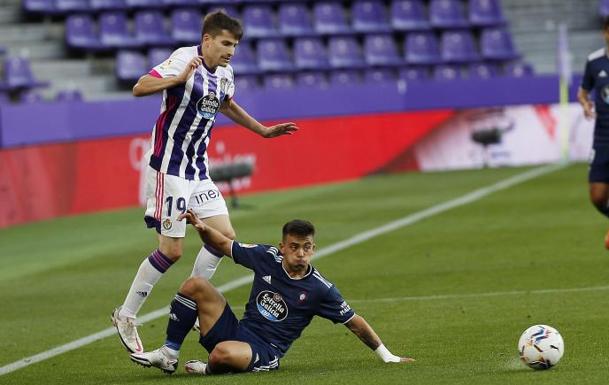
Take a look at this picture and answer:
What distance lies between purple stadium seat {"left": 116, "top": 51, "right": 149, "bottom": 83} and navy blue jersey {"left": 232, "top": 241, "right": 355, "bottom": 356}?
19448 millimetres

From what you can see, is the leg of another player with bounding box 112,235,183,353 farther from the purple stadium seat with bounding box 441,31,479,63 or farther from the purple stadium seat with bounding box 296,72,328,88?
the purple stadium seat with bounding box 441,31,479,63

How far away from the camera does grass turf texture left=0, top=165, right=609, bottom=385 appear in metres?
8.61

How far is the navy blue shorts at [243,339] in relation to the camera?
27.5ft

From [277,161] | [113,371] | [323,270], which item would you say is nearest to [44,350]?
[113,371]

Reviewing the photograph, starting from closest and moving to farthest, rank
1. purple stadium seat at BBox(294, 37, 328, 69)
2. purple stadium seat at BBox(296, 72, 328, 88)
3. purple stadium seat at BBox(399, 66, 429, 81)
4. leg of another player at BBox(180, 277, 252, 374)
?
leg of another player at BBox(180, 277, 252, 374) → purple stadium seat at BBox(296, 72, 328, 88) → purple stadium seat at BBox(294, 37, 328, 69) → purple stadium seat at BBox(399, 66, 429, 81)

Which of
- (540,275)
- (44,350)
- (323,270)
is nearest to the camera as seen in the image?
(44,350)

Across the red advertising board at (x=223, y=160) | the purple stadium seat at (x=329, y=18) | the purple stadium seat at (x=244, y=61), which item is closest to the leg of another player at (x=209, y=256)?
the red advertising board at (x=223, y=160)

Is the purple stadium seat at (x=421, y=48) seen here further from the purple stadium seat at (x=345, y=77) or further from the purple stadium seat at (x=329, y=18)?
the purple stadium seat at (x=329, y=18)

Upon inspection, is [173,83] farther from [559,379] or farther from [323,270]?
[323,270]

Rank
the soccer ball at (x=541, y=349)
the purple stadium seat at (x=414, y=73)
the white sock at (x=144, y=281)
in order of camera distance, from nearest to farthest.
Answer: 1. the soccer ball at (x=541, y=349)
2. the white sock at (x=144, y=281)
3. the purple stadium seat at (x=414, y=73)

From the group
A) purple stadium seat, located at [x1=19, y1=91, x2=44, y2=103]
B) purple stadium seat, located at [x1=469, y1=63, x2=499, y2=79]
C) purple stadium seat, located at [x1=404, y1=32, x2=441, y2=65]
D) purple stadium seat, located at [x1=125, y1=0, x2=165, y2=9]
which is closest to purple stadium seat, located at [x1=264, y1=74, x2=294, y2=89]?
purple stadium seat, located at [x1=125, y1=0, x2=165, y2=9]

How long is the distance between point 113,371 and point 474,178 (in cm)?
1562

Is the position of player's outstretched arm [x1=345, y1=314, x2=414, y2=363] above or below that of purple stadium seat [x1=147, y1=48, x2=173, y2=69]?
above

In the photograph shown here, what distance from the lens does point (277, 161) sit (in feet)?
78.1
